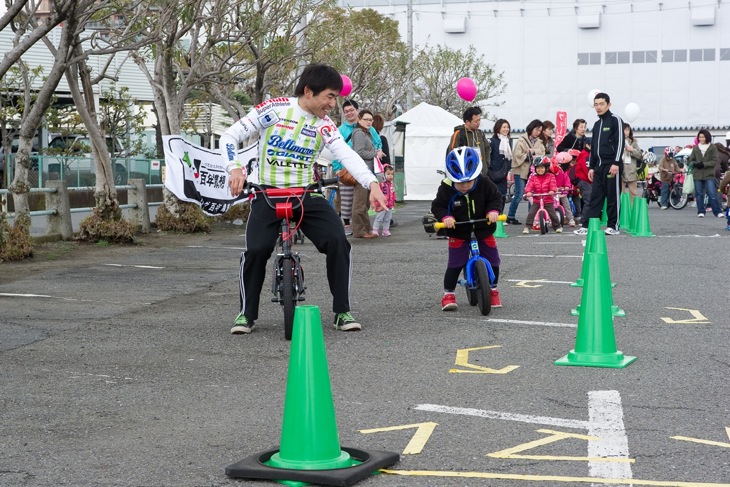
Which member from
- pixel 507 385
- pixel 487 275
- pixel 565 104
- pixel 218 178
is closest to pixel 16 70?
pixel 218 178

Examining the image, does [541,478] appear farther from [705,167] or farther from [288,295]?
[705,167]

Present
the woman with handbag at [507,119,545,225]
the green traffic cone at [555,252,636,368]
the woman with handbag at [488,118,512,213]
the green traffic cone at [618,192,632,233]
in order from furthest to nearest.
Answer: the woman with handbag at [507,119,545,225] → the green traffic cone at [618,192,632,233] → the woman with handbag at [488,118,512,213] → the green traffic cone at [555,252,636,368]

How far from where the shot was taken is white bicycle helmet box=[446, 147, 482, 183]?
9297mm

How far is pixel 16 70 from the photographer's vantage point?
31297 mm

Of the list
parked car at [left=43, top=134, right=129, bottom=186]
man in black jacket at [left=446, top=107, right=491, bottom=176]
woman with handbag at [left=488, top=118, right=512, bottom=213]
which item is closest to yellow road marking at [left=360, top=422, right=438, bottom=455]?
man in black jacket at [left=446, top=107, right=491, bottom=176]

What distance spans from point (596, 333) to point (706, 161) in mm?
17819

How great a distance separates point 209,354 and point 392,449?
2.76 metres

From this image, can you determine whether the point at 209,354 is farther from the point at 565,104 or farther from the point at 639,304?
the point at 565,104

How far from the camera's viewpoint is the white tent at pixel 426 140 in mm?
36750

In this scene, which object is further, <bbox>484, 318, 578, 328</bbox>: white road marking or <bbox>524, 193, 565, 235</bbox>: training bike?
<bbox>524, 193, 565, 235</bbox>: training bike

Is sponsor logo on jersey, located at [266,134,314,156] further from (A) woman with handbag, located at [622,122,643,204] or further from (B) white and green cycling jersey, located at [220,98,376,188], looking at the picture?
(A) woman with handbag, located at [622,122,643,204]

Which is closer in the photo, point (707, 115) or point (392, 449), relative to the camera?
point (392, 449)

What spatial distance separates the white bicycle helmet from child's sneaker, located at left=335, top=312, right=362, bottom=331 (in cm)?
161

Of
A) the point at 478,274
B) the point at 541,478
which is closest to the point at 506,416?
the point at 541,478
